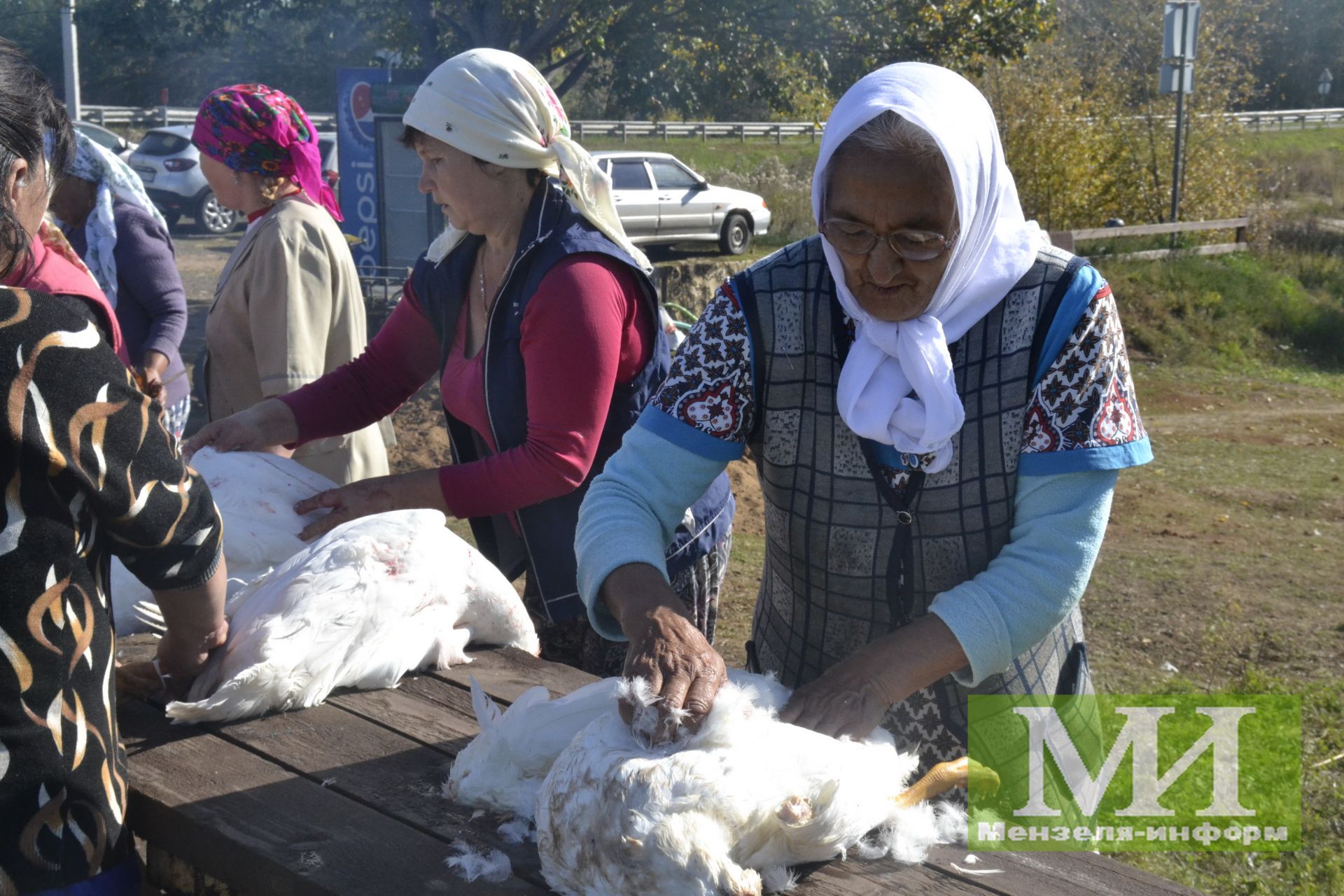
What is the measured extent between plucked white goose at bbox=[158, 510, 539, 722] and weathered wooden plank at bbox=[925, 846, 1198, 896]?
3.44ft

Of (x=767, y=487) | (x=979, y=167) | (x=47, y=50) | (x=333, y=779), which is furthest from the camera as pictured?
(x=47, y=50)

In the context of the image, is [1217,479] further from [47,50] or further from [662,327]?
[47,50]

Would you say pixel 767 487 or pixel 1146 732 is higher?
pixel 767 487

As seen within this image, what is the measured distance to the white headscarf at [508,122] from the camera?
253 cm

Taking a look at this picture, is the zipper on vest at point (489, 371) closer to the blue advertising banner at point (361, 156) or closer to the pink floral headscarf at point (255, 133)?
the pink floral headscarf at point (255, 133)

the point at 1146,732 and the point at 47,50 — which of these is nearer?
the point at 1146,732

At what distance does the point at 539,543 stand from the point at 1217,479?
7303 mm

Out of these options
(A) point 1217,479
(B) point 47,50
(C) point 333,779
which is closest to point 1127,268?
(A) point 1217,479

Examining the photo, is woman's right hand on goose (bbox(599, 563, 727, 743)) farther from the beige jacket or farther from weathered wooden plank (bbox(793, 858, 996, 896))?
the beige jacket

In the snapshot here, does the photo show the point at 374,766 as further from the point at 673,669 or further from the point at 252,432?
the point at 252,432

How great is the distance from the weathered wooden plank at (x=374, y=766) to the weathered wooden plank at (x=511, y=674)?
0.42 feet

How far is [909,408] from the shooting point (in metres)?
1.75

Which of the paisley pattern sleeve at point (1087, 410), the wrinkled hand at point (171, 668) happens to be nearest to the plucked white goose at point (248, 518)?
the wrinkled hand at point (171, 668)

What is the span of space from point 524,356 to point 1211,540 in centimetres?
589
